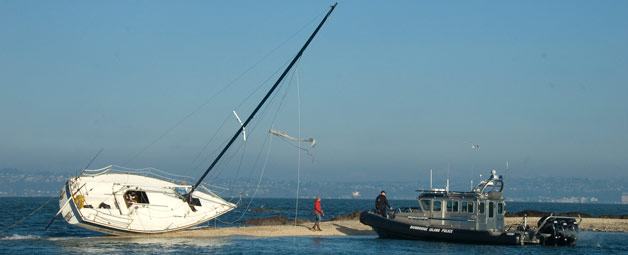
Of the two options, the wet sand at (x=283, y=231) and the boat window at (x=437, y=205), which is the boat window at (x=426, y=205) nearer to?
the boat window at (x=437, y=205)

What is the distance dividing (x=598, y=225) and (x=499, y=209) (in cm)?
1979

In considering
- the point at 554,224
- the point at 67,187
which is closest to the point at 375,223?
the point at 554,224

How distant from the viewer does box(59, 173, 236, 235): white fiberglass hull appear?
147 feet

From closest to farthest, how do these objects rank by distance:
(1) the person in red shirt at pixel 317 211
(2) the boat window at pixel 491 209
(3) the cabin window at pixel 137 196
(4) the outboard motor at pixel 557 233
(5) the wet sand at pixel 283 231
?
(2) the boat window at pixel 491 209 → (3) the cabin window at pixel 137 196 → (4) the outboard motor at pixel 557 233 → (5) the wet sand at pixel 283 231 → (1) the person in red shirt at pixel 317 211

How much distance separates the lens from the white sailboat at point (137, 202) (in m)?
45.0

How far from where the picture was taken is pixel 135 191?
156ft

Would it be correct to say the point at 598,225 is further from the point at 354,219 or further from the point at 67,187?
the point at 67,187

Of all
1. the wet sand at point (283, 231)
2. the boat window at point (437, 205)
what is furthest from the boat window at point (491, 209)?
the wet sand at point (283, 231)

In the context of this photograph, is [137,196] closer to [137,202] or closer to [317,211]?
[137,202]

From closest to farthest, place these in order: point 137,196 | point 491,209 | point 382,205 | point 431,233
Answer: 1. point 491,209
2. point 431,233
3. point 137,196
4. point 382,205

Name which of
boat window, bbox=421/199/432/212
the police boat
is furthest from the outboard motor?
boat window, bbox=421/199/432/212

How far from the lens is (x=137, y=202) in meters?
47.2

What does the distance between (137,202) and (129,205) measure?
0.82 metres

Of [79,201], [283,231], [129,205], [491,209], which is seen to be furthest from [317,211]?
[79,201]
